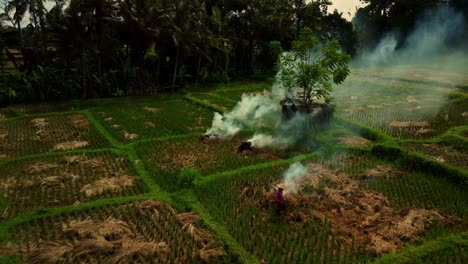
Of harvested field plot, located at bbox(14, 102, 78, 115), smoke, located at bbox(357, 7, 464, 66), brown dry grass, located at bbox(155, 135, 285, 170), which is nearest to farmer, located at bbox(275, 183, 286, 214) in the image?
brown dry grass, located at bbox(155, 135, 285, 170)

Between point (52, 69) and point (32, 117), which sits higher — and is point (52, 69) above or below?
above

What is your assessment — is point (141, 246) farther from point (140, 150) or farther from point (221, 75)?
point (221, 75)

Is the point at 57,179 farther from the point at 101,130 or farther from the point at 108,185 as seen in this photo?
the point at 101,130

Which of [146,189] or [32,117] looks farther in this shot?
[32,117]

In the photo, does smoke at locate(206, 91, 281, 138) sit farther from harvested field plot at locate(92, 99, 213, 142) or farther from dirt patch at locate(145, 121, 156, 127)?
dirt patch at locate(145, 121, 156, 127)

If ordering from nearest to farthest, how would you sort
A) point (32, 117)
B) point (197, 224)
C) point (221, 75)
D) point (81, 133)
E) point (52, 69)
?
1. point (197, 224)
2. point (81, 133)
3. point (32, 117)
4. point (52, 69)
5. point (221, 75)

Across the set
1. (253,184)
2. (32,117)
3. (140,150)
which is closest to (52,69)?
(32,117)

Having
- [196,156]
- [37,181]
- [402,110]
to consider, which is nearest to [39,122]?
[37,181]

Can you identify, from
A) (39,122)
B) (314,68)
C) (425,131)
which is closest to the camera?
(425,131)
